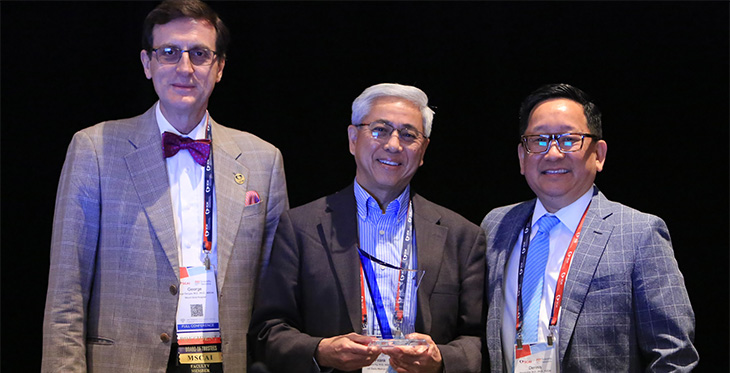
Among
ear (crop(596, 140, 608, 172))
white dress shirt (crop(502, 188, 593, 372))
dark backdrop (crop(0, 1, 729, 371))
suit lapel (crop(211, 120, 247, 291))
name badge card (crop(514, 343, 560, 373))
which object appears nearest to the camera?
name badge card (crop(514, 343, 560, 373))

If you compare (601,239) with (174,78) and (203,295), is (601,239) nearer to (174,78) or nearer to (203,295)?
(203,295)

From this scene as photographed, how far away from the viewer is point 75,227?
325 centimetres

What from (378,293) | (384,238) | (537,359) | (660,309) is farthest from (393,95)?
(660,309)

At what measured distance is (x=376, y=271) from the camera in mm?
3143

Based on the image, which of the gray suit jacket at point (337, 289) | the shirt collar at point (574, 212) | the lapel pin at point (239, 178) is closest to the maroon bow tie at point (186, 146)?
the lapel pin at point (239, 178)

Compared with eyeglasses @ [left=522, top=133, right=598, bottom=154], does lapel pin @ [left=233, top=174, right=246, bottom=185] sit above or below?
below

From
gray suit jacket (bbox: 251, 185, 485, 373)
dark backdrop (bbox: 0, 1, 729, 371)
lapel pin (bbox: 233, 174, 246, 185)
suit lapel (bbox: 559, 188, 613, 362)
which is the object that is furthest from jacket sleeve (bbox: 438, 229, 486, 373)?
dark backdrop (bbox: 0, 1, 729, 371)

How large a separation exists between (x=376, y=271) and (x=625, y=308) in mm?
1020

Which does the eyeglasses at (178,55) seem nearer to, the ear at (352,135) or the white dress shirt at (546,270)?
the ear at (352,135)

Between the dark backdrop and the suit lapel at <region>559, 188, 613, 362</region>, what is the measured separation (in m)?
1.51

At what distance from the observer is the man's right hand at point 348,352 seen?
9.67 feet

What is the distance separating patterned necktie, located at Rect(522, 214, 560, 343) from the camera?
323 centimetres

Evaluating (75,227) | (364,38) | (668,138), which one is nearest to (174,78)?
(75,227)

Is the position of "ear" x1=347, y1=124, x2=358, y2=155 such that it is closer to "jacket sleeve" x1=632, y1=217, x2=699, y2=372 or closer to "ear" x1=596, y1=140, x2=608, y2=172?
"ear" x1=596, y1=140, x2=608, y2=172
